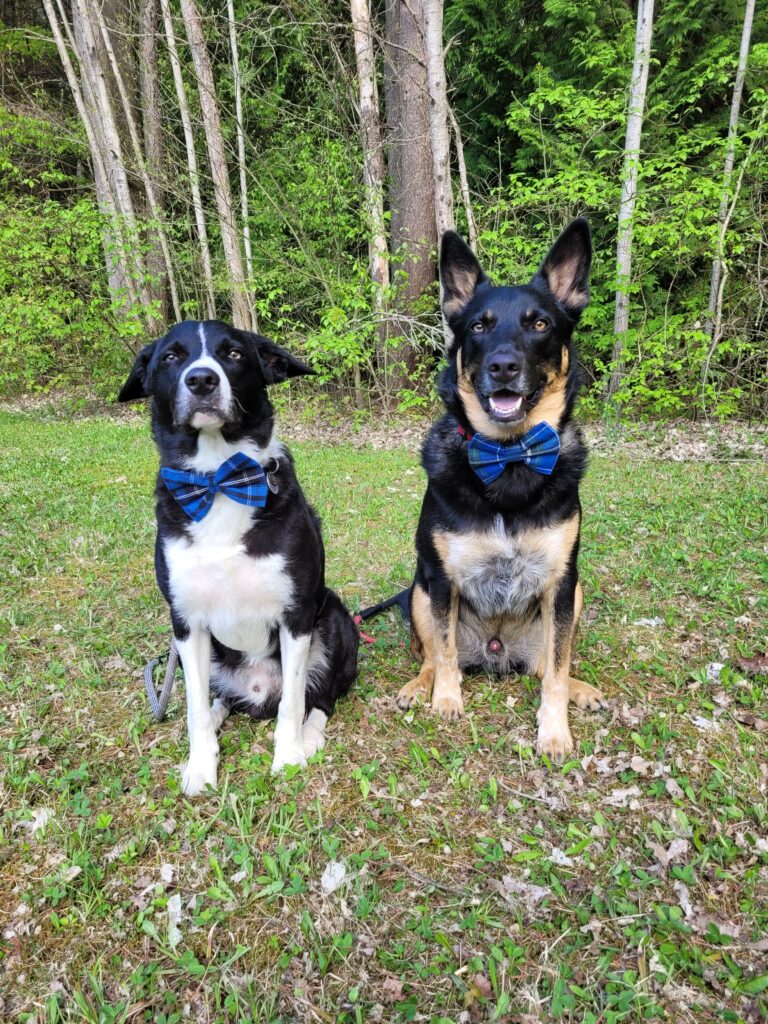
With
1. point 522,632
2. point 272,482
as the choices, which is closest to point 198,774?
point 272,482

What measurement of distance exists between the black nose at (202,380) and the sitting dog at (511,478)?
49.5 inches

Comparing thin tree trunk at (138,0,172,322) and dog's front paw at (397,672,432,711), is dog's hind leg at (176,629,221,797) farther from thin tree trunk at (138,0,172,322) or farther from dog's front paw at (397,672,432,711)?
thin tree trunk at (138,0,172,322)

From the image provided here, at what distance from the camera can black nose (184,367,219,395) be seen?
2576 millimetres

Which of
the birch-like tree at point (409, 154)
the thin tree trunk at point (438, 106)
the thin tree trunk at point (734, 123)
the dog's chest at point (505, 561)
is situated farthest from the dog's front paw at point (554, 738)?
the birch-like tree at point (409, 154)

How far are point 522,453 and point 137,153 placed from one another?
14075 mm

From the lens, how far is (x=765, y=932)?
6.72 feet

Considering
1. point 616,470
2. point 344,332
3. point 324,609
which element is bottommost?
point 616,470

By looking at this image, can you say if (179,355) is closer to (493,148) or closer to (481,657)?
(481,657)

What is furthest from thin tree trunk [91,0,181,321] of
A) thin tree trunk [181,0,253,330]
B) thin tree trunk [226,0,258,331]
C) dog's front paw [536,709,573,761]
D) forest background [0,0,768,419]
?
dog's front paw [536,709,573,761]

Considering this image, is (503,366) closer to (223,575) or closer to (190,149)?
(223,575)

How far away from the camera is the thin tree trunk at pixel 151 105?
13.7 m

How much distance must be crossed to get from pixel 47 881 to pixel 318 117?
1241cm

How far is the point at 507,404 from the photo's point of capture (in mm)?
2986

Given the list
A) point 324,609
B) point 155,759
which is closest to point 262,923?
point 155,759
